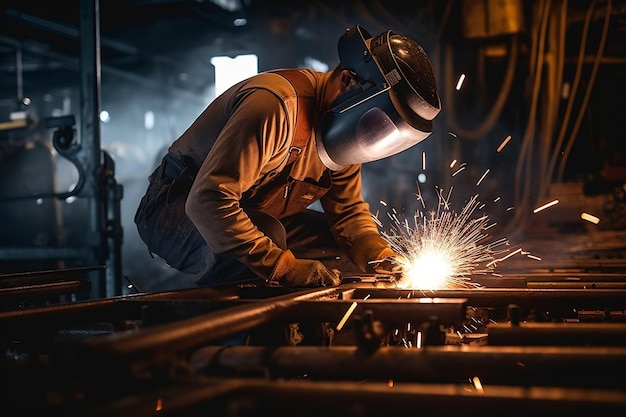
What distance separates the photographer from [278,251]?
8.73 ft

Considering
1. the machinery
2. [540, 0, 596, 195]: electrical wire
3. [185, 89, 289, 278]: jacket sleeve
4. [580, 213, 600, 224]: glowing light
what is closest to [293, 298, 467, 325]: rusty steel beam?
the machinery

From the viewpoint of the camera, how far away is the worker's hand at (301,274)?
8.36ft

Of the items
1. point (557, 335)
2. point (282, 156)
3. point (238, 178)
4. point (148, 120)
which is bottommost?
point (557, 335)

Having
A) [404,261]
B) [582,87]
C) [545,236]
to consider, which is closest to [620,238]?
[545,236]

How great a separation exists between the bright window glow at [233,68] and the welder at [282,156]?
16.1 feet

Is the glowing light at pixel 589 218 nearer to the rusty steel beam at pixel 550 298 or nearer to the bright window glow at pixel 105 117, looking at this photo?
the rusty steel beam at pixel 550 298

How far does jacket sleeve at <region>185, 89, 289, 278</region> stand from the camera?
2.53 meters

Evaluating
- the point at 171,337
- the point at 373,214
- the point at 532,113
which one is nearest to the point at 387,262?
the point at 171,337

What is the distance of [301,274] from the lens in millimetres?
2574

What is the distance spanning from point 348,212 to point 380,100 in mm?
955

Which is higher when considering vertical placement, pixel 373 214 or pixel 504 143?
pixel 504 143

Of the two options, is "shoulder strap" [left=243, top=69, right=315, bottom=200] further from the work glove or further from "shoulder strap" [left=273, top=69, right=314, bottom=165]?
the work glove

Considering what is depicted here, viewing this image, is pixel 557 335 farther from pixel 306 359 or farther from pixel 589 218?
pixel 589 218

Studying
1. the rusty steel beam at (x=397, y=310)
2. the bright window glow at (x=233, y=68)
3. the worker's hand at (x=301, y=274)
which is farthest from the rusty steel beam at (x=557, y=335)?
the bright window glow at (x=233, y=68)
